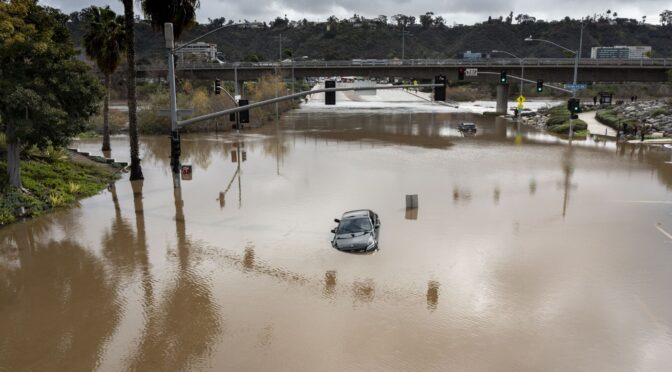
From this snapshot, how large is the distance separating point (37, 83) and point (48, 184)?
6.31m

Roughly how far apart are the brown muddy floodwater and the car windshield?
876 mm

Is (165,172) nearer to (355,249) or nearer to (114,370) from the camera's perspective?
(355,249)

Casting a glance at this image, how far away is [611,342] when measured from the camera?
1261 centimetres

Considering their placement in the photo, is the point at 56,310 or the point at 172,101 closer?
the point at 56,310

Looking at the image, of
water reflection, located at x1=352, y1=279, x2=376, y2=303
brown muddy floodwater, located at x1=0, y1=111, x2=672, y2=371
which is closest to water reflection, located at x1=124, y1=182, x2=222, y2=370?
brown muddy floodwater, located at x1=0, y1=111, x2=672, y2=371

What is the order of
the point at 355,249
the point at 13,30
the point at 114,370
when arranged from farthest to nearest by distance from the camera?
the point at 13,30, the point at 355,249, the point at 114,370

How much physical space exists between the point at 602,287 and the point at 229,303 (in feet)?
35.9

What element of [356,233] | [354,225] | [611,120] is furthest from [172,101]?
[611,120]

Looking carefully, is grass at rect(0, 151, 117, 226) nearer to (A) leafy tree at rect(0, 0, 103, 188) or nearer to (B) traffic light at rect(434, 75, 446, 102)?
(A) leafy tree at rect(0, 0, 103, 188)

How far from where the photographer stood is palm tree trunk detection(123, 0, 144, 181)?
2969cm

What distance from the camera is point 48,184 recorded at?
90.1 ft

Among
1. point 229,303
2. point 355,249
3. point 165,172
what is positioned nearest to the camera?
point 229,303

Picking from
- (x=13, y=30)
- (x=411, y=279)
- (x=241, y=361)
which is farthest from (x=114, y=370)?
(x=13, y=30)

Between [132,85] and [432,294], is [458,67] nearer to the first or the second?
[132,85]
